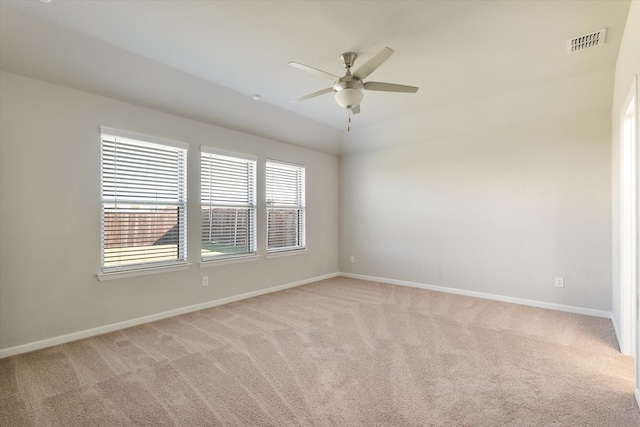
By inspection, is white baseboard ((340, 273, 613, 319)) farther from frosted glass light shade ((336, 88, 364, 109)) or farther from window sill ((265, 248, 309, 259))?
frosted glass light shade ((336, 88, 364, 109))

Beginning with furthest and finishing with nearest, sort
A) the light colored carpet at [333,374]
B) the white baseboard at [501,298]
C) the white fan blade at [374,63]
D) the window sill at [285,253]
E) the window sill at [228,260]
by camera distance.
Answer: the window sill at [285,253] → the window sill at [228,260] → the white baseboard at [501,298] → the white fan blade at [374,63] → the light colored carpet at [333,374]

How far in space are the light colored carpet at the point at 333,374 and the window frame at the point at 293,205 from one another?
5.18ft

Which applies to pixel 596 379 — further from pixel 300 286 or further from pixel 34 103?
pixel 34 103

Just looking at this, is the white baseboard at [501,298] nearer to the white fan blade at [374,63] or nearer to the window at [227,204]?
the window at [227,204]

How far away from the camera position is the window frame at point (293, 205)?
16.9 ft

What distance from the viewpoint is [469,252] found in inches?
192

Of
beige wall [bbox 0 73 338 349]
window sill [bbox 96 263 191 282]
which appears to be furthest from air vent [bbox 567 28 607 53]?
window sill [bbox 96 263 191 282]

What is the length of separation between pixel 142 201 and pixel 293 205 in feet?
8.33

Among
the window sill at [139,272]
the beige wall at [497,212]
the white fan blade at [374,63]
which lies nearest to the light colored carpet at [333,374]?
the window sill at [139,272]

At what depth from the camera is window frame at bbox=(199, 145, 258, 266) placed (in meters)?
4.25

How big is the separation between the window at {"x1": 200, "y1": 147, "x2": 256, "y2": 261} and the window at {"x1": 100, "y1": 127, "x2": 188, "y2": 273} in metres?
0.31

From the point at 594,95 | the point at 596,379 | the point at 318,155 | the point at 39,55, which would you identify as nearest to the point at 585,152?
the point at 594,95

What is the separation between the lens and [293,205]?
5.62 m

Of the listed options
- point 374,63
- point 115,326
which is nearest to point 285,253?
point 115,326
